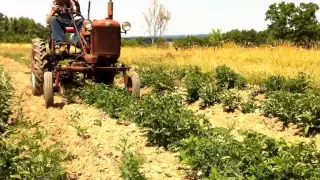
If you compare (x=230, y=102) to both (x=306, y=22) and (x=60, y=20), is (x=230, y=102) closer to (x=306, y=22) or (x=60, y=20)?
(x=60, y=20)

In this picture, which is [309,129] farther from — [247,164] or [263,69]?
[263,69]

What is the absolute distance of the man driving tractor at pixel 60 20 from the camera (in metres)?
8.28

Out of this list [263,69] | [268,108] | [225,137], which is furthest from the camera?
[263,69]

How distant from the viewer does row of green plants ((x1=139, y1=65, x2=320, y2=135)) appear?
5.82m

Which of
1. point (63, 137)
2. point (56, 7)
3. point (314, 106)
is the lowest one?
point (63, 137)

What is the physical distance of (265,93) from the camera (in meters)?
7.69

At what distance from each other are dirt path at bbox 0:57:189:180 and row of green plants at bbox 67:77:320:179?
189mm

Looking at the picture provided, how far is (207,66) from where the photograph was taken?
11.7 meters

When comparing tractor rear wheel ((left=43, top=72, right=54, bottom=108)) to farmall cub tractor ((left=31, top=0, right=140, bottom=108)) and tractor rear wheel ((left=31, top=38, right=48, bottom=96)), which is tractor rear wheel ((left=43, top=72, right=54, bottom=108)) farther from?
tractor rear wheel ((left=31, top=38, right=48, bottom=96))

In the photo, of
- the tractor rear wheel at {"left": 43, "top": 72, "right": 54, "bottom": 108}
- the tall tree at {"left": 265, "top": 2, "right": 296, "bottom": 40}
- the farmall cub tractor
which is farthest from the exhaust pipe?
the tall tree at {"left": 265, "top": 2, "right": 296, "bottom": 40}

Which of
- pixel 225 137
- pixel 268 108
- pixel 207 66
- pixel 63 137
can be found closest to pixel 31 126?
pixel 63 137

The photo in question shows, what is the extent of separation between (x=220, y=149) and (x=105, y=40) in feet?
14.1

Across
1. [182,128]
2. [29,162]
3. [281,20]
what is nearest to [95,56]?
[182,128]

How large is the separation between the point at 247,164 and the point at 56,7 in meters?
5.86
